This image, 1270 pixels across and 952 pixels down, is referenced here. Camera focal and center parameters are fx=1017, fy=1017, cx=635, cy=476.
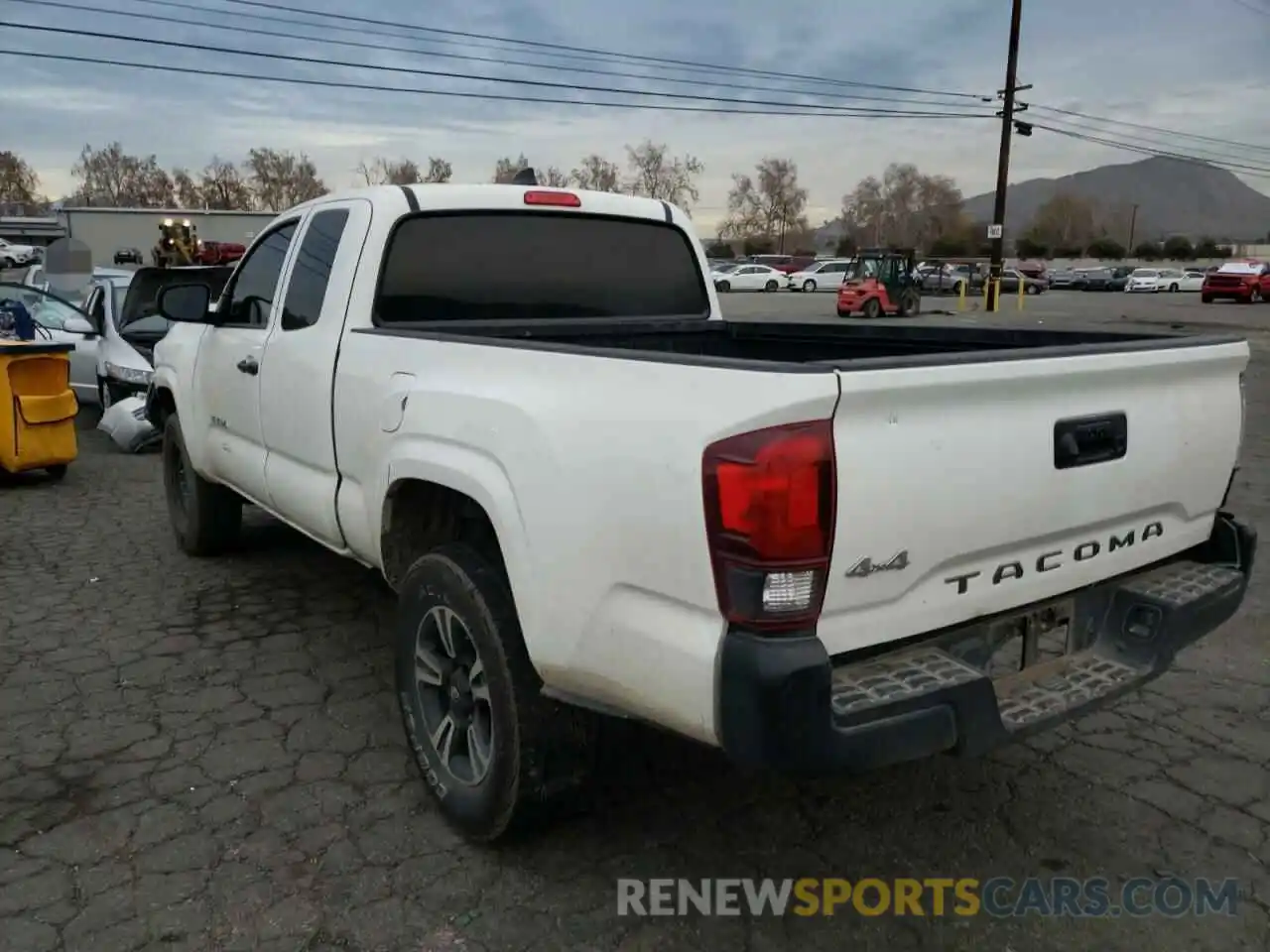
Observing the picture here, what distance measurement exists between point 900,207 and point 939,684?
427 ft

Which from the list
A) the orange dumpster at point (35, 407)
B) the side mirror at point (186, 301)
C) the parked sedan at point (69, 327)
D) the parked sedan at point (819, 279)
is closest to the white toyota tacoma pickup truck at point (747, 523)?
the side mirror at point (186, 301)

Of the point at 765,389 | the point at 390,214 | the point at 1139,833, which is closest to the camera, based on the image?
the point at 765,389

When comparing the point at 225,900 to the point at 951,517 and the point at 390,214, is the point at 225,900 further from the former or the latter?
the point at 390,214

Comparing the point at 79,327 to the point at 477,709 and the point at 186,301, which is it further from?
the point at 477,709

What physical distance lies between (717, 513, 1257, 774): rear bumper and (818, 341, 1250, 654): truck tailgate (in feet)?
0.29

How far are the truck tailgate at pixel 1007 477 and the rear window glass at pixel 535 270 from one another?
234 cm

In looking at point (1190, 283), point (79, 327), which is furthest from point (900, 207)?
point (79, 327)

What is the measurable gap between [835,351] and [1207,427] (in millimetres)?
1618

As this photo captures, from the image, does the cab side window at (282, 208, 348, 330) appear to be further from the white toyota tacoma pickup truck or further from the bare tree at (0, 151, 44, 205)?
the bare tree at (0, 151, 44, 205)

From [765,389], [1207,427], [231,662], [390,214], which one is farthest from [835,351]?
[231,662]

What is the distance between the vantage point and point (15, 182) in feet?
332

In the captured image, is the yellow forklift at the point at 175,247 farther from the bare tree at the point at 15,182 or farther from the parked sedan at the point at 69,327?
the bare tree at the point at 15,182

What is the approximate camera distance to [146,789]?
3.38m

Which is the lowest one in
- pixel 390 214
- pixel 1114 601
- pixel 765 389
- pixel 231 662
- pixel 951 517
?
pixel 231 662
